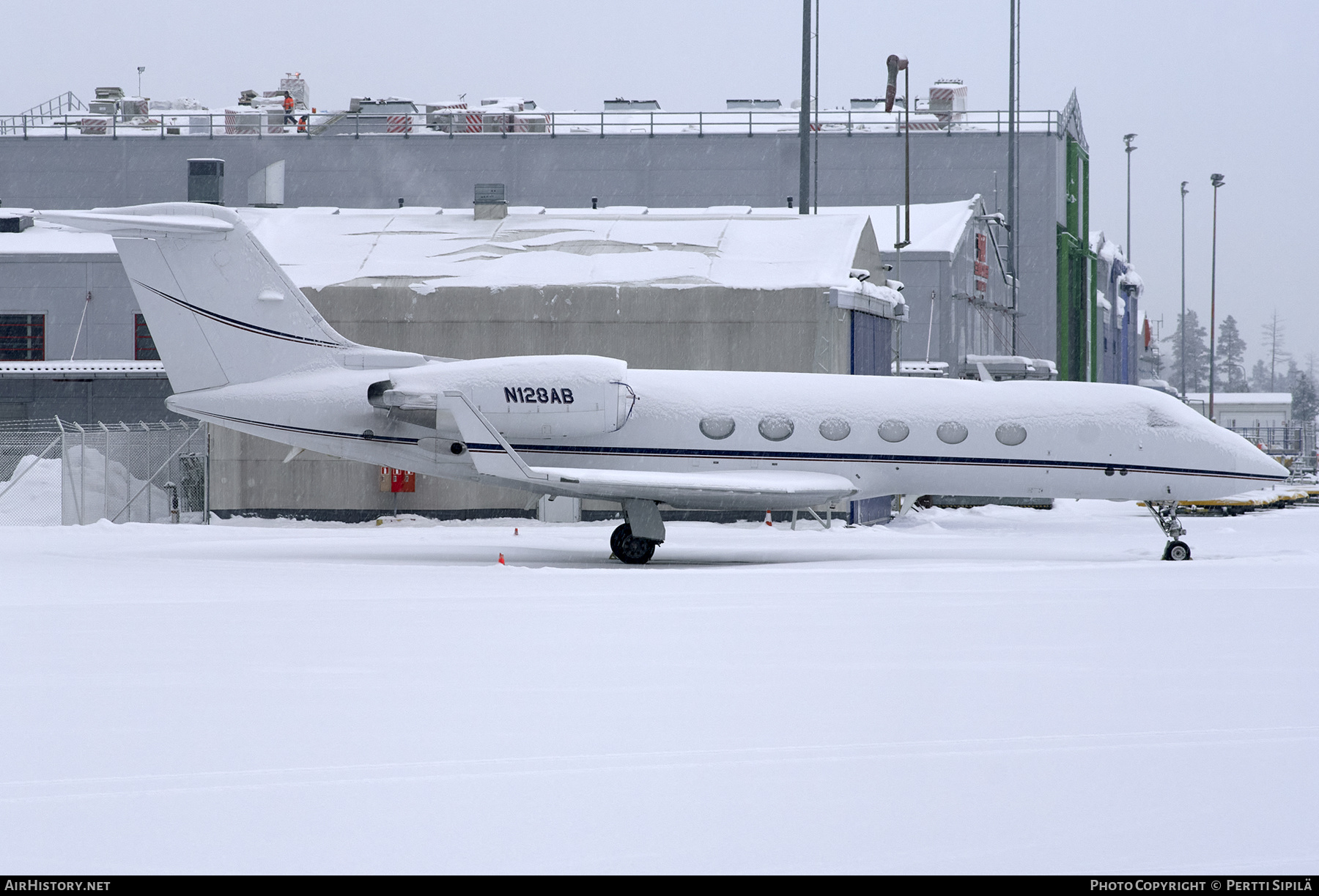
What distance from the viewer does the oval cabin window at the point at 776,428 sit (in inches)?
794

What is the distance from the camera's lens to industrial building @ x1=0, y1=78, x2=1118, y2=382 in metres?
49.8

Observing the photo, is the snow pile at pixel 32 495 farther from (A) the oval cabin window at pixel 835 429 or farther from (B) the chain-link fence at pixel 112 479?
(A) the oval cabin window at pixel 835 429

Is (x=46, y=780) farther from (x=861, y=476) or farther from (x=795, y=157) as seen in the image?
(x=795, y=157)

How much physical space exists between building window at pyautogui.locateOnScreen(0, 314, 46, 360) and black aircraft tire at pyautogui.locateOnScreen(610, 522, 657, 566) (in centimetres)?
2099

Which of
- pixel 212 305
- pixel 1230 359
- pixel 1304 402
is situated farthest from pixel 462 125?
pixel 1230 359

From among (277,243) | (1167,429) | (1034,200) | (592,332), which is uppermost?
(1034,200)

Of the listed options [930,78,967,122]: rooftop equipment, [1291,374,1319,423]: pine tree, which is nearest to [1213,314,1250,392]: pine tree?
[1291,374,1319,423]: pine tree

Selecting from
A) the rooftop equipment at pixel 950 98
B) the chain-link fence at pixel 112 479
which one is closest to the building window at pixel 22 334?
the chain-link fence at pixel 112 479

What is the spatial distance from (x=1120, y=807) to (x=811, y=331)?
20400 millimetres

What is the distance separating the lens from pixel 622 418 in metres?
20.1

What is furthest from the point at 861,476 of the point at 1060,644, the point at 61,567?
the point at 61,567

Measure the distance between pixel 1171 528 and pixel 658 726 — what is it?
14403 mm

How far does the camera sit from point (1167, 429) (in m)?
20.6

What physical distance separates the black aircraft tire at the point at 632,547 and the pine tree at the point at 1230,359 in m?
187
